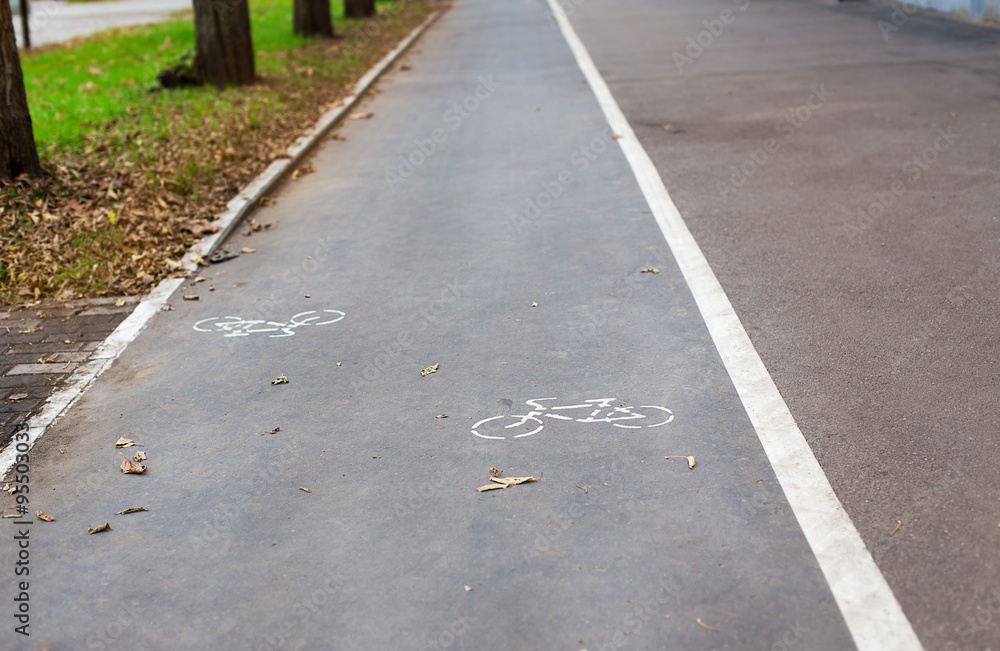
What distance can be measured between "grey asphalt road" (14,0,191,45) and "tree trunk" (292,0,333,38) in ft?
27.2

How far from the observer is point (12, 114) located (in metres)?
8.50

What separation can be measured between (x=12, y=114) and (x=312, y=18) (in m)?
13.0

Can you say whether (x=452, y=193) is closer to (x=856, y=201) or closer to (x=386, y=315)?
(x=386, y=315)

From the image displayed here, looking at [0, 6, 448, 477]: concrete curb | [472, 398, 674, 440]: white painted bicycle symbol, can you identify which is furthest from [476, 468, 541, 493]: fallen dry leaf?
[0, 6, 448, 477]: concrete curb

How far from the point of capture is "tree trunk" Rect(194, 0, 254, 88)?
13.8m

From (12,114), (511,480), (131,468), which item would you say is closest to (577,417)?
(511,480)

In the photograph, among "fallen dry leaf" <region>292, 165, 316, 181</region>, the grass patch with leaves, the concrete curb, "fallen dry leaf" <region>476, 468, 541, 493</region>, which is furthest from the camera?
"fallen dry leaf" <region>292, 165, 316, 181</region>

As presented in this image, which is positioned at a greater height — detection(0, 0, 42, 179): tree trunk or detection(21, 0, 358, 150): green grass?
detection(0, 0, 42, 179): tree trunk

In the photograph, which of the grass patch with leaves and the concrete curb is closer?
the concrete curb

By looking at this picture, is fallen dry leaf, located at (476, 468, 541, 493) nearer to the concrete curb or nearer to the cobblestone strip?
the concrete curb

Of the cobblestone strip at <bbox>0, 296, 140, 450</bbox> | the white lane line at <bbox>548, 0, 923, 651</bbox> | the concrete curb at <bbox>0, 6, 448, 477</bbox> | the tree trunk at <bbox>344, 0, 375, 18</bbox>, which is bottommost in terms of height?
the cobblestone strip at <bbox>0, 296, 140, 450</bbox>

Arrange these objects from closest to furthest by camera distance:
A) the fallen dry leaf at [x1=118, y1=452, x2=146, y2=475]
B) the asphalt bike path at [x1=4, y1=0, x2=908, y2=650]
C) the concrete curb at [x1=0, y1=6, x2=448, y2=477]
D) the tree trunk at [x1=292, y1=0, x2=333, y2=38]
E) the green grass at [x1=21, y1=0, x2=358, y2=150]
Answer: the asphalt bike path at [x1=4, y1=0, x2=908, y2=650] → the fallen dry leaf at [x1=118, y1=452, x2=146, y2=475] → the concrete curb at [x1=0, y1=6, x2=448, y2=477] → the green grass at [x1=21, y1=0, x2=358, y2=150] → the tree trunk at [x1=292, y1=0, x2=333, y2=38]

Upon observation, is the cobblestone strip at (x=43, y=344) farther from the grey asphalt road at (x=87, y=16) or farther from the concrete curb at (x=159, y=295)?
the grey asphalt road at (x=87, y=16)

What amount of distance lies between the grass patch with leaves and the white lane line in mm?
4197
